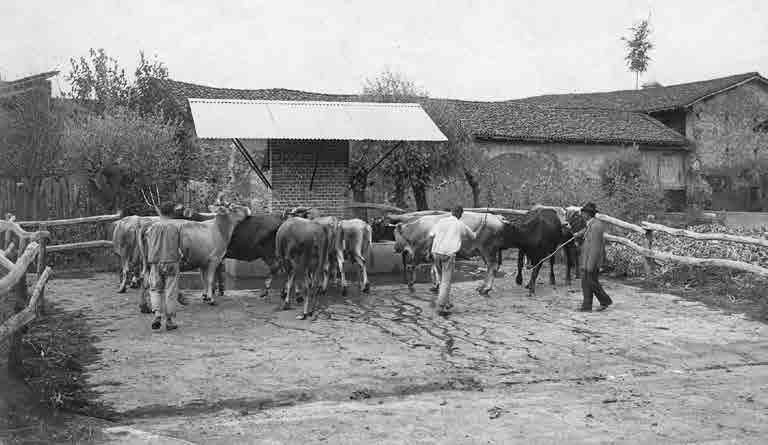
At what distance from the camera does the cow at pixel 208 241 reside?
442 inches

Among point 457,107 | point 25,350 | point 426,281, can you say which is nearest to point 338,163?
point 426,281

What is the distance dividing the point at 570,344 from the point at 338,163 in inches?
373

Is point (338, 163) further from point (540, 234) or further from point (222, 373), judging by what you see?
point (222, 373)

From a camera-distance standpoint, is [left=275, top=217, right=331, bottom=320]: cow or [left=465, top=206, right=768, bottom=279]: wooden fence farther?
[left=465, top=206, right=768, bottom=279]: wooden fence

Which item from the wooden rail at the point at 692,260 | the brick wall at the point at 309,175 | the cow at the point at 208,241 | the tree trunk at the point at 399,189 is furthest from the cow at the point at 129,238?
the tree trunk at the point at 399,189

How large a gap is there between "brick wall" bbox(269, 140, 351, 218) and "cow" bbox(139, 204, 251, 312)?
5016 mm

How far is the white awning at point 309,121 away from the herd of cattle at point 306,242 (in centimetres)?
235

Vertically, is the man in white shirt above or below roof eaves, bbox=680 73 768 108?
below

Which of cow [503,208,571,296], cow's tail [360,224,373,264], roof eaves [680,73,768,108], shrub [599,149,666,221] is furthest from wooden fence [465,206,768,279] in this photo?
roof eaves [680,73,768,108]

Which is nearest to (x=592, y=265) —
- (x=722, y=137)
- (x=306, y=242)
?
(x=306, y=242)

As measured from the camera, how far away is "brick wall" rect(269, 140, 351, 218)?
1692 centimetres

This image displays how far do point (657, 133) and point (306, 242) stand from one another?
85.9 feet

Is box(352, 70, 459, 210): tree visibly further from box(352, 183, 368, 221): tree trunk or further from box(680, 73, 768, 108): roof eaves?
box(680, 73, 768, 108): roof eaves

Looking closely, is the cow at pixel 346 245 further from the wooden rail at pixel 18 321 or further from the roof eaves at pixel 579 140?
the roof eaves at pixel 579 140
